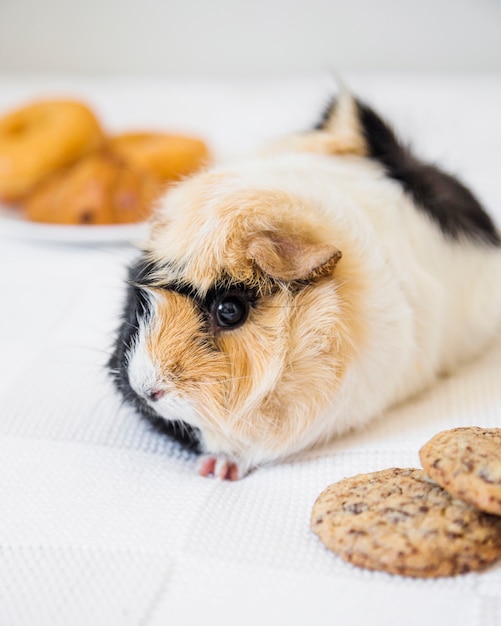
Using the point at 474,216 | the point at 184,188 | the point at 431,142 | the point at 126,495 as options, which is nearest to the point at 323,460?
the point at 126,495

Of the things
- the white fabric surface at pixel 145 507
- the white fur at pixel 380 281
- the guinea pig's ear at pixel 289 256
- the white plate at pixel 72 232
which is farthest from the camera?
the white plate at pixel 72 232

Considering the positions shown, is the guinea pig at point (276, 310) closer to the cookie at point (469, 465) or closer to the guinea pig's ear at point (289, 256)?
the guinea pig's ear at point (289, 256)

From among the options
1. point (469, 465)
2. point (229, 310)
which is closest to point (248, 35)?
point (229, 310)

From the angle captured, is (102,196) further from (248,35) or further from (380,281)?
(248,35)

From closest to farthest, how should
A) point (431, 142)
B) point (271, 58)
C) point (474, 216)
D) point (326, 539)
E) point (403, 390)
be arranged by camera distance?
point (326, 539), point (403, 390), point (474, 216), point (431, 142), point (271, 58)

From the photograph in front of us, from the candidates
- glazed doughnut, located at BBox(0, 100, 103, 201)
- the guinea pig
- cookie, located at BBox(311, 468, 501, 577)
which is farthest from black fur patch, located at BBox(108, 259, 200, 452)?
glazed doughnut, located at BBox(0, 100, 103, 201)

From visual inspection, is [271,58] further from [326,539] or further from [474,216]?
[326,539]

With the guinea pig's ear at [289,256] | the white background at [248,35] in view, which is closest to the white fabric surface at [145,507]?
the guinea pig's ear at [289,256]

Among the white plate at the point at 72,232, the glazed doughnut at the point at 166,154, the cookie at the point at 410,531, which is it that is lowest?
the white plate at the point at 72,232
